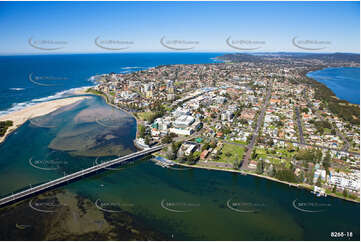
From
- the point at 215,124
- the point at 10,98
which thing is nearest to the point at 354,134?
the point at 215,124

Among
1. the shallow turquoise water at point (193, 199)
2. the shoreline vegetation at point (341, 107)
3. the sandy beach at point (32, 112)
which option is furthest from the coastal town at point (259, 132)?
the sandy beach at point (32, 112)

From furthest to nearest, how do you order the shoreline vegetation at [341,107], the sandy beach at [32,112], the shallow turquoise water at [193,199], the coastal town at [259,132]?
the shoreline vegetation at [341,107], the sandy beach at [32,112], the coastal town at [259,132], the shallow turquoise water at [193,199]

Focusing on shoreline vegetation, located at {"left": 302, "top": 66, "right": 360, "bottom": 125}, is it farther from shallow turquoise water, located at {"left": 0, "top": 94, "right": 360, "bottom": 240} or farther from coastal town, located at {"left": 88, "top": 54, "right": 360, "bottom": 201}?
shallow turquoise water, located at {"left": 0, "top": 94, "right": 360, "bottom": 240}

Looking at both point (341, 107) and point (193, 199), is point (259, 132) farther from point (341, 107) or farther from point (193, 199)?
point (341, 107)

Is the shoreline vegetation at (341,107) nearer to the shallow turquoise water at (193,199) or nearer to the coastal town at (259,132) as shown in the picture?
the coastal town at (259,132)

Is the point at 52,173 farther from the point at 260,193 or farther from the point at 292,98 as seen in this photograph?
the point at 292,98

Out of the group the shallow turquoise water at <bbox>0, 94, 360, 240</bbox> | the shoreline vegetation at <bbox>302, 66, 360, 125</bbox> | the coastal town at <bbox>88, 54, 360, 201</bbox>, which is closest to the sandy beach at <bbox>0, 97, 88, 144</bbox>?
the shallow turquoise water at <bbox>0, 94, 360, 240</bbox>

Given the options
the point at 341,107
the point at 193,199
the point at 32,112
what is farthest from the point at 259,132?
the point at 32,112
